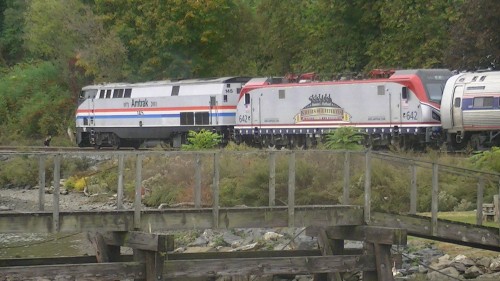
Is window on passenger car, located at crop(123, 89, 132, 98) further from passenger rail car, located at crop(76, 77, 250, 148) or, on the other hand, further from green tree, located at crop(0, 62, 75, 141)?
green tree, located at crop(0, 62, 75, 141)

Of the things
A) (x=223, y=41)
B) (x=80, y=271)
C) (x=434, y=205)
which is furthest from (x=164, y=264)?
(x=223, y=41)

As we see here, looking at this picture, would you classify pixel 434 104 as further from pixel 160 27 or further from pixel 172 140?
pixel 160 27

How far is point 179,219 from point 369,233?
11.4 feet

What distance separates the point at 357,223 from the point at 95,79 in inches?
1734

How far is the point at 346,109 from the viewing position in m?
39.6

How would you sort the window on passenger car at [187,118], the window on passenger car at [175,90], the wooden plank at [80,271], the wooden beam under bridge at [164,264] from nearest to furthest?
the wooden plank at [80,271] → the wooden beam under bridge at [164,264] → the window on passenger car at [187,118] → the window on passenger car at [175,90]

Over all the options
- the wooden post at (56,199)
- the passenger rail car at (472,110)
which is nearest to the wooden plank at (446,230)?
the wooden post at (56,199)

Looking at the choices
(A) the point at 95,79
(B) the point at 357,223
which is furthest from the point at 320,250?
(A) the point at 95,79

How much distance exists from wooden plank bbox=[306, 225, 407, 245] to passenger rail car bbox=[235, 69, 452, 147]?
18.8m

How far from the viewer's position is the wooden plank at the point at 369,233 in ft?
56.5

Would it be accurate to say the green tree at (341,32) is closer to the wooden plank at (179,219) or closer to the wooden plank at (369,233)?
the wooden plank at (369,233)

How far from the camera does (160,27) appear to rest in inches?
2167

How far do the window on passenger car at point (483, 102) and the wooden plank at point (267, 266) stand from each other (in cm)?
1839

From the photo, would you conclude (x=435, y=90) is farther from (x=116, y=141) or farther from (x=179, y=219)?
(x=179, y=219)
